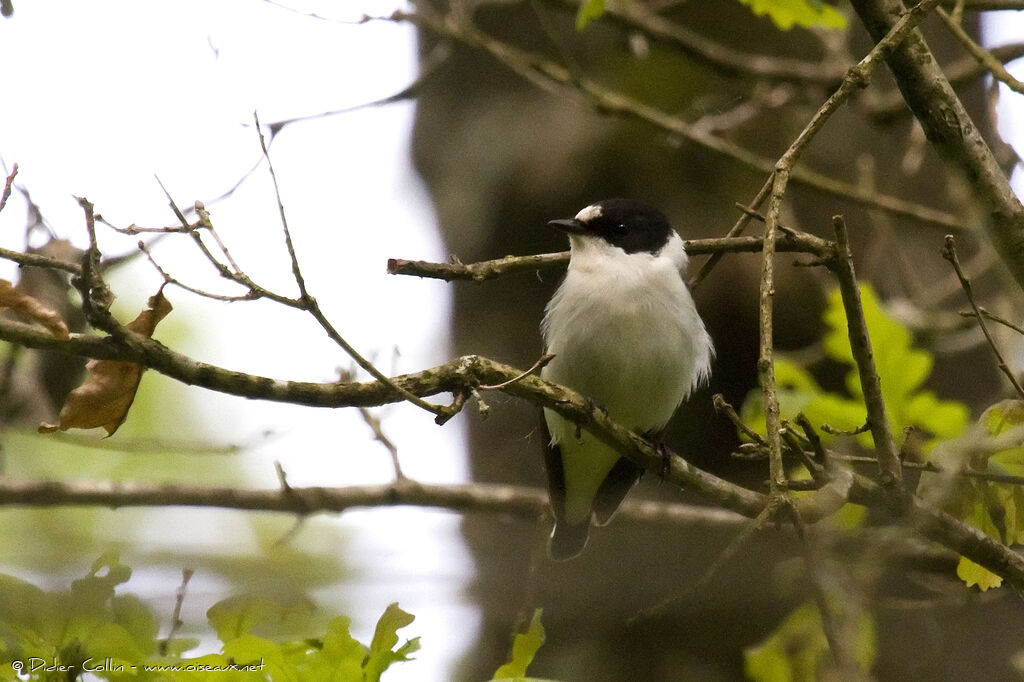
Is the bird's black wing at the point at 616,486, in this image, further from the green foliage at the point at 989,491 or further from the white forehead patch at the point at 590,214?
the green foliage at the point at 989,491

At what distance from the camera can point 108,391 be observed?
7.38 feet

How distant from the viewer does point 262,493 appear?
12.2 ft

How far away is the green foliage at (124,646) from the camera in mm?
1997

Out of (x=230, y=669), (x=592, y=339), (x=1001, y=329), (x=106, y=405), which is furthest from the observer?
(x=1001, y=329)

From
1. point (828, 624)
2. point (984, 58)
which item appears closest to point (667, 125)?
point (984, 58)

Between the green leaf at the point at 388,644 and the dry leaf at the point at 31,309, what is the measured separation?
0.86 meters

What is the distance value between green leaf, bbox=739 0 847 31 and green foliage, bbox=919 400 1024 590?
1293 mm

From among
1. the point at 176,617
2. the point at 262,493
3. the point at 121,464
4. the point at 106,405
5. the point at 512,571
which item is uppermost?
the point at 106,405

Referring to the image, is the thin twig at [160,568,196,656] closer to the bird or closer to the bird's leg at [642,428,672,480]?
the bird's leg at [642,428,672,480]

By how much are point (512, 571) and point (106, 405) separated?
2.25 metres

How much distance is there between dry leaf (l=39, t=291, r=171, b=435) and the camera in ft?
7.36

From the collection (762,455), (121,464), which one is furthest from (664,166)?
(121,464)

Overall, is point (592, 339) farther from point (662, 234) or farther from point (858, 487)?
point (858, 487)

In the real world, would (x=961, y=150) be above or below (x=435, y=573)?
above
